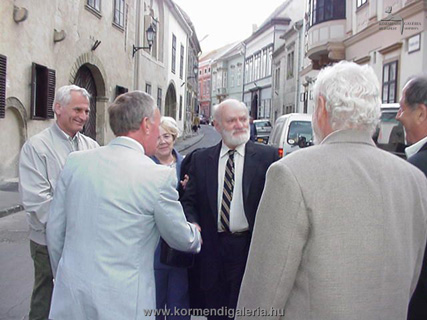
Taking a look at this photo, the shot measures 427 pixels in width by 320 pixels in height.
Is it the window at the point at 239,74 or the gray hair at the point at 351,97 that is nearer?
the gray hair at the point at 351,97

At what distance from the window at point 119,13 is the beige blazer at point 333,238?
52.1 ft

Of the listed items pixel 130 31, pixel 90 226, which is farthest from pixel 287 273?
pixel 130 31

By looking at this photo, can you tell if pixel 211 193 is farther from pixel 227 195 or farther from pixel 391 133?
pixel 391 133

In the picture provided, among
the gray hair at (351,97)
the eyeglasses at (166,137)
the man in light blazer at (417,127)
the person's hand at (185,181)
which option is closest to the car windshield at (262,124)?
the eyeglasses at (166,137)

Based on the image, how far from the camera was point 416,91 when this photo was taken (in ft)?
7.66

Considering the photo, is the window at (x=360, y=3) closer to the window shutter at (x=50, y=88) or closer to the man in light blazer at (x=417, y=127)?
the window shutter at (x=50, y=88)

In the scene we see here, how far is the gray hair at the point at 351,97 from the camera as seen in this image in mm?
1731

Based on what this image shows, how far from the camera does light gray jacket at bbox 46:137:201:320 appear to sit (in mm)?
2100

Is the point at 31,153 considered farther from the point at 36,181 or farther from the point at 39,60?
the point at 39,60

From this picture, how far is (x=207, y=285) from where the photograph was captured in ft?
10.2

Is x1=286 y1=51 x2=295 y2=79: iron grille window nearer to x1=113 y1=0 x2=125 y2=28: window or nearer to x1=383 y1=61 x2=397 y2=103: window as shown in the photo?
x1=383 y1=61 x2=397 y2=103: window

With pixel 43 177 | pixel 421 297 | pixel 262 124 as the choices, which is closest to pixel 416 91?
pixel 421 297

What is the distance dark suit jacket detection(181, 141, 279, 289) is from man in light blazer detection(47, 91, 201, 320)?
0.86m

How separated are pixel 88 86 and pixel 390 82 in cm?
1033
